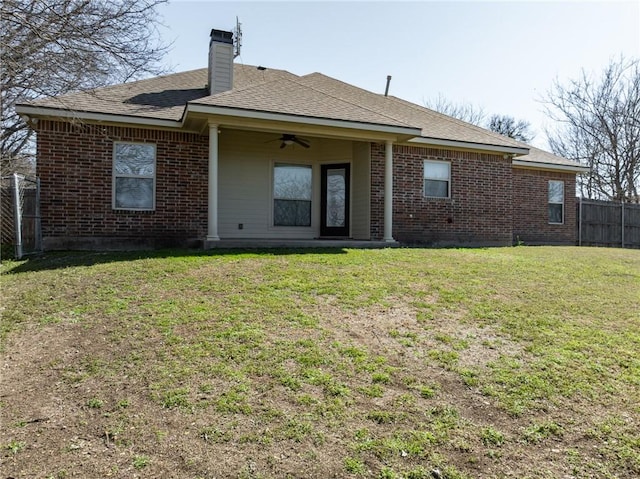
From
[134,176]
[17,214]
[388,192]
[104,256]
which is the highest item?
[134,176]

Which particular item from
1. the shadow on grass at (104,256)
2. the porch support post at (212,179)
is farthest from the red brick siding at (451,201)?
the porch support post at (212,179)

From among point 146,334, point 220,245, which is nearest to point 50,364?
point 146,334

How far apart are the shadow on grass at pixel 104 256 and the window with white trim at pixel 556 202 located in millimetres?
9540

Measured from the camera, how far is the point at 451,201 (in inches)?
517

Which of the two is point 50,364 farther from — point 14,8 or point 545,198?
point 545,198

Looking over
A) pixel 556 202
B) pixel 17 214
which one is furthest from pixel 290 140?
pixel 556 202

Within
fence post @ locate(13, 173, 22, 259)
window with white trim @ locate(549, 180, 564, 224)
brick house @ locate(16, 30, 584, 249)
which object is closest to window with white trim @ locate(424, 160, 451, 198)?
brick house @ locate(16, 30, 584, 249)

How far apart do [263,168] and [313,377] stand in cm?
889

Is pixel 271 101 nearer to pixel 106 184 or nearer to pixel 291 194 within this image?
pixel 291 194

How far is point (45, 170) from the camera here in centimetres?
1016

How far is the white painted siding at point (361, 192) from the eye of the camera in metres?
12.1

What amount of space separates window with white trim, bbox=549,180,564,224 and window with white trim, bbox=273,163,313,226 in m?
8.53

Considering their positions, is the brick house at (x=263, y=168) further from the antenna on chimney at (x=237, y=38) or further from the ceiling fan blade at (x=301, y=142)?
the antenna on chimney at (x=237, y=38)

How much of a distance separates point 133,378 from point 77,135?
26.3 feet
